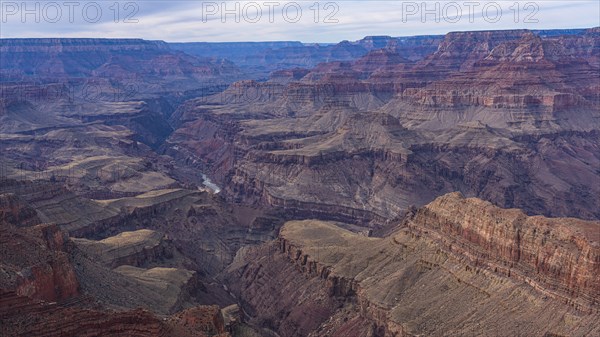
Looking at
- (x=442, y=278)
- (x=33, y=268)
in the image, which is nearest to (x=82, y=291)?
(x=33, y=268)

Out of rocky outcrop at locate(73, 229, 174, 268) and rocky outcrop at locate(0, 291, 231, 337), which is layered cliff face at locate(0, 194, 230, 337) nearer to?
rocky outcrop at locate(0, 291, 231, 337)

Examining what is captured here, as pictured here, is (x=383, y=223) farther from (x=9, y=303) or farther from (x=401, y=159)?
(x=9, y=303)

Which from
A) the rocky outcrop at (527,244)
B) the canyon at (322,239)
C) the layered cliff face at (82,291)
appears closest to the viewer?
the layered cliff face at (82,291)

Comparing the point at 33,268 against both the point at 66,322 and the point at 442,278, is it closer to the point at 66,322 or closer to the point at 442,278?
the point at 66,322

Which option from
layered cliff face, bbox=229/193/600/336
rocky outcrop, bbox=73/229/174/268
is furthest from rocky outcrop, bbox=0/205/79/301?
layered cliff face, bbox=229/193/600/336

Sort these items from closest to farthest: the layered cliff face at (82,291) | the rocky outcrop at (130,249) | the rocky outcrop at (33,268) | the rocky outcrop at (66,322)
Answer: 1. the rocky outcrop at (66,322)
2. the layered cliff face at (82,291)
3. the rocky outcrop at (33,268)
4. the rocky outcrop at (130,249)

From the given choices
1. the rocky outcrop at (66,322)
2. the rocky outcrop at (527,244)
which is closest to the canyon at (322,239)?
the rocky outcrop at (66,322)

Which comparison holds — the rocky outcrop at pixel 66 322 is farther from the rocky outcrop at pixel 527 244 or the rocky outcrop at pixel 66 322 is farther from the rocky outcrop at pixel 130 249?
the rocky outcrop at pixel 130 249

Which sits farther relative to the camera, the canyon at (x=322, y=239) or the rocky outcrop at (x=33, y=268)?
the canyon at (x=322, y=239)
